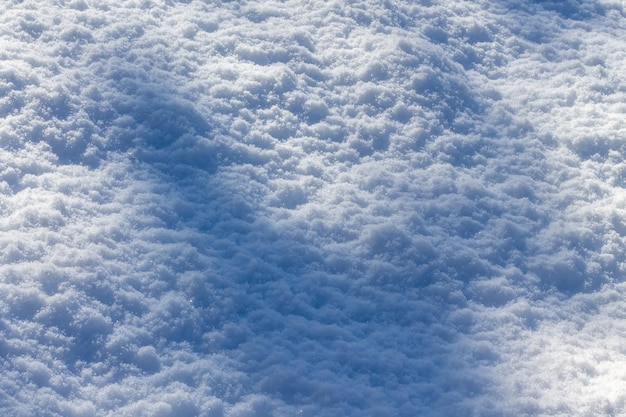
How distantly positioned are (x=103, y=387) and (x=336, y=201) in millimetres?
1348

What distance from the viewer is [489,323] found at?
2875mm

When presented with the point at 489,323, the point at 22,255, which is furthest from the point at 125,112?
the point at 489,323

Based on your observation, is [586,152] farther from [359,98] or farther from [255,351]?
[255,351]

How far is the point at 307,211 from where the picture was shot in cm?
314

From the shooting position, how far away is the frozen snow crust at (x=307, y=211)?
8.54 ft

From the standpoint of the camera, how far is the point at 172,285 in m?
2.79

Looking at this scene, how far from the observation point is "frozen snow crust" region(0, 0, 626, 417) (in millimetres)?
2602

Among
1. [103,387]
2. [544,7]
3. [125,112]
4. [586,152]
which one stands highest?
[544,7]

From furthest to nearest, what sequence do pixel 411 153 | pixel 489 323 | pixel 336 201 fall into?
1. pixel 411 153
2. pixel 336 201
3. pixel 489 323

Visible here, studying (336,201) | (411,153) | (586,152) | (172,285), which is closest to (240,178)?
(336,201)

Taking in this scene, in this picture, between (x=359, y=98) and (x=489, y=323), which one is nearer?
(x=489, y=323)

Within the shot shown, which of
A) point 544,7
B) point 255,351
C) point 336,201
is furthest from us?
point 544,7

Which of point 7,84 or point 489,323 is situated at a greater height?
point 7,84

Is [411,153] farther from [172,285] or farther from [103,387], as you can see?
[103,387]
